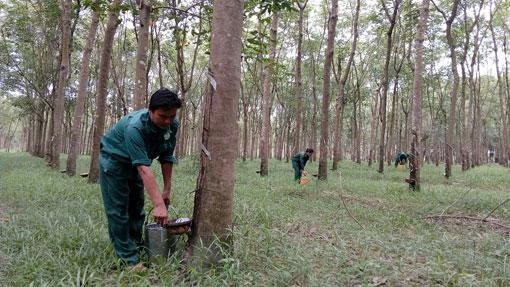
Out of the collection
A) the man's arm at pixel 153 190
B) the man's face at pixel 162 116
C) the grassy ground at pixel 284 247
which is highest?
the man's face at pixel 162 116

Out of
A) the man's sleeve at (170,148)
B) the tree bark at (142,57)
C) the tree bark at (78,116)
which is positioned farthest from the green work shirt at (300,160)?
the man's sleeve at (170,148)

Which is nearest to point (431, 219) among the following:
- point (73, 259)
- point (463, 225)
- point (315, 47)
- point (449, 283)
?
point (463, 225)

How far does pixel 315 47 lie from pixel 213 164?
20.9 metres

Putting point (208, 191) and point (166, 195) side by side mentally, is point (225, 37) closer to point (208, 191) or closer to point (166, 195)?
point (208, 191)

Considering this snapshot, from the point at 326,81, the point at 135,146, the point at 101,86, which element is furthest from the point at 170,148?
the point at 326,81

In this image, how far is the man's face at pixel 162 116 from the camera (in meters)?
3.06

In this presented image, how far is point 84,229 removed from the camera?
4.22 metres

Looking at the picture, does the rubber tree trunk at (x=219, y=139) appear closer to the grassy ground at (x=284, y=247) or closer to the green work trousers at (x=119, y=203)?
the grassy ground at (x=284, y=247)

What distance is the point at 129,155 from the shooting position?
3.21m

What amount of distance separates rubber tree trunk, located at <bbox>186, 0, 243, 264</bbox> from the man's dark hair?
336 millimetres

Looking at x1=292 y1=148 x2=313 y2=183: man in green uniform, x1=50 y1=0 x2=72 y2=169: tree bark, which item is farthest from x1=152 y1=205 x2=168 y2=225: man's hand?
x1=50 y1=0 x2=72 y2=169: tree bark

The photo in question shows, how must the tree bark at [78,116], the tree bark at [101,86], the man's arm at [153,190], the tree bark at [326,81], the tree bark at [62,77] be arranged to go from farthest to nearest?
1. the tree bark at [62,77]
2. the tree bark at [326,81]
3. the tree bark at [78,116]
4. the tree bark at [101,86]
5. the man's arm at [153,190]

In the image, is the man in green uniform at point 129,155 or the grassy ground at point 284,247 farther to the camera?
the grassy ground at point 284,247

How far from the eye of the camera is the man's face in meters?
3.06
